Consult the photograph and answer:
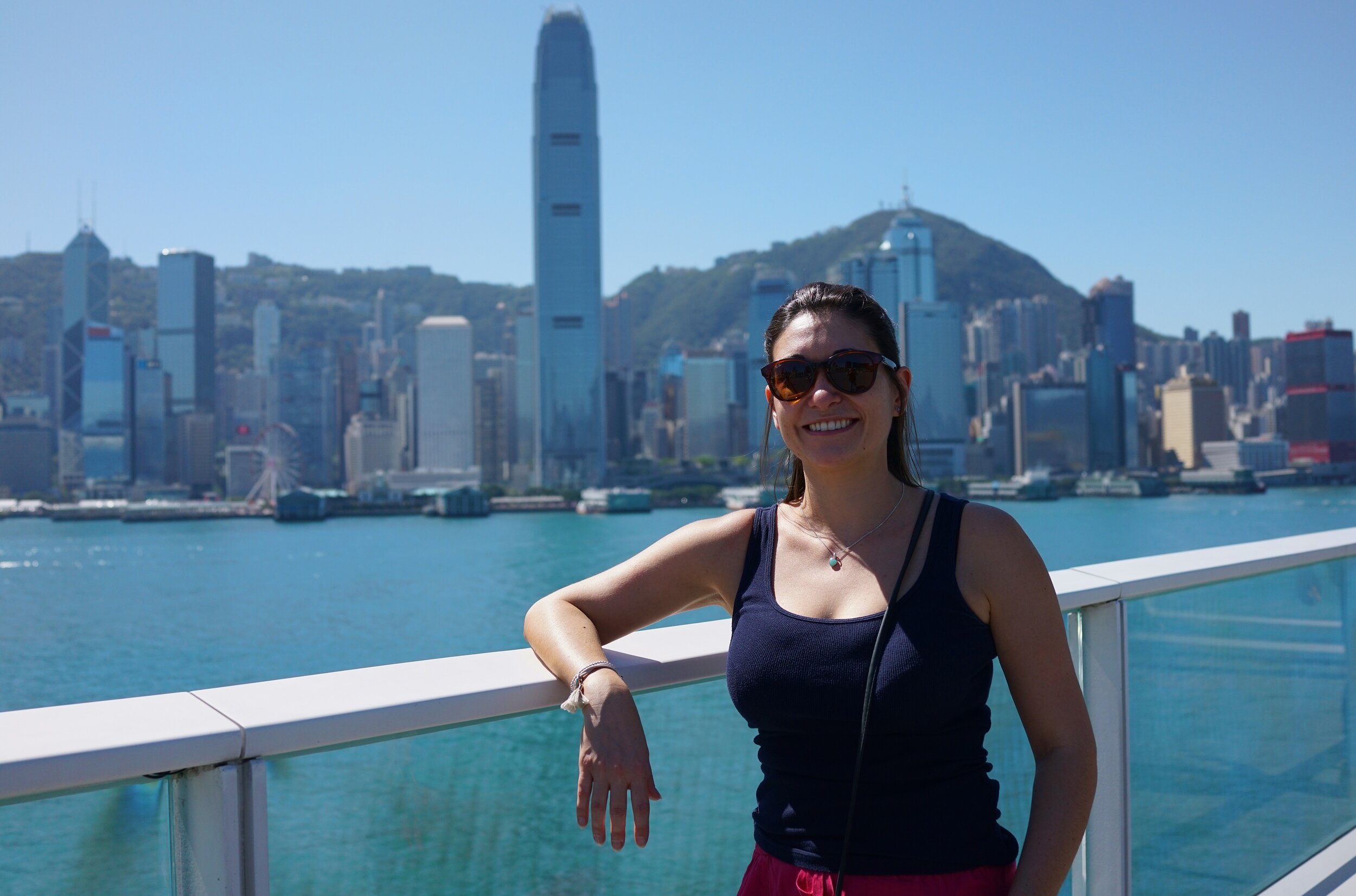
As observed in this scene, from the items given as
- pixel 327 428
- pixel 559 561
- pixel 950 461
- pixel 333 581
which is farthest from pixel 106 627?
pixel 327 428

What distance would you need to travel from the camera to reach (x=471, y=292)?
15550cm

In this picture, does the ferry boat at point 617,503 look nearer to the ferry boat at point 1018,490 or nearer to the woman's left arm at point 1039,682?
the ferry boat at point 1018,490

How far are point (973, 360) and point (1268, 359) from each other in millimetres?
36813

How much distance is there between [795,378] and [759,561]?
0.26 metres

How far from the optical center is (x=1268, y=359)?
130000mm

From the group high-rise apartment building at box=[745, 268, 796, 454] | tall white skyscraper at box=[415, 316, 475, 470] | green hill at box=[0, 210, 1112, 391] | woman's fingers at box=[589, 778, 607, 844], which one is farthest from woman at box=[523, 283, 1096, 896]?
green hill at box=[0, 210, 1112, 391]

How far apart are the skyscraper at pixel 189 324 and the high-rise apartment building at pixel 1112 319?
97.0 meters

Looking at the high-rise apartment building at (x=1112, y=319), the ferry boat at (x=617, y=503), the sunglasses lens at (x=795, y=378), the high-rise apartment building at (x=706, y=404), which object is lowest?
the ferry boat at (x=617, y=503)

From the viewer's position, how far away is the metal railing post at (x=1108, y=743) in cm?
199

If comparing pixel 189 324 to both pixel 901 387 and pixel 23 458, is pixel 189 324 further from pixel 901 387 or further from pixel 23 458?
pixel 901 387

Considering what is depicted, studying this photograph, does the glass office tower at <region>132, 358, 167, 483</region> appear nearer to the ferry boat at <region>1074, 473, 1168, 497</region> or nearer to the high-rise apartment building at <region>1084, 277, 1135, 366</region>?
the ferry boat at <region>1074, 473, 1168, 497</region>

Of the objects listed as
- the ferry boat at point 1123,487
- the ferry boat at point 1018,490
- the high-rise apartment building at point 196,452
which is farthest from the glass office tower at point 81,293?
the ferry boat at point 1123,487

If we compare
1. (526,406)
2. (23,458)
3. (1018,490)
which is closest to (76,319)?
(23,458)

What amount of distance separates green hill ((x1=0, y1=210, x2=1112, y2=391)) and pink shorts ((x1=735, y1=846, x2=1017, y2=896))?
117997 mm
